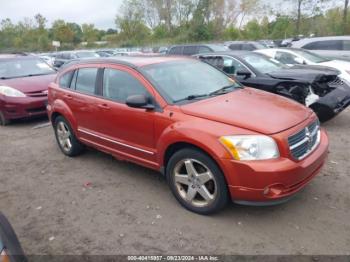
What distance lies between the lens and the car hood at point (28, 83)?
8.11 m

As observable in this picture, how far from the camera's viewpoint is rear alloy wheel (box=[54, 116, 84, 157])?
220 inches

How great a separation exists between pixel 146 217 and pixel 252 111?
1.67m

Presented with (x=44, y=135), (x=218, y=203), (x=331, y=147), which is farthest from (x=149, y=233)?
(x=44, y=135)

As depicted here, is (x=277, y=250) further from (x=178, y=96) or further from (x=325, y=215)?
(x=178, y=96)

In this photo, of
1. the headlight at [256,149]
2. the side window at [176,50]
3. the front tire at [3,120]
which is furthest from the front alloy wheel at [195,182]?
the side window at [176,50]

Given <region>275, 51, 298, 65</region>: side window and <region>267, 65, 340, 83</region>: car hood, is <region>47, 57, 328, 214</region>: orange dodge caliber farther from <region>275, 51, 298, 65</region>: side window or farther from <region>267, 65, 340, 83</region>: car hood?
<region>275, 51, 298, 65</region>: side window

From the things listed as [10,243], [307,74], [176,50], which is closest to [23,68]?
[307,74]

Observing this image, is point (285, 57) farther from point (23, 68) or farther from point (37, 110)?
point (23, 68)

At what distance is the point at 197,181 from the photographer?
3623 mm

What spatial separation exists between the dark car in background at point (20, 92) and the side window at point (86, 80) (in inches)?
131

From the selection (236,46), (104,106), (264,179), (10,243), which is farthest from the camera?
(236,46)

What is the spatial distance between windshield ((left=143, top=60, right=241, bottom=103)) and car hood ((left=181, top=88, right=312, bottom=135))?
252 millimetres

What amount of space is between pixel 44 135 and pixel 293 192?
5.69 meters

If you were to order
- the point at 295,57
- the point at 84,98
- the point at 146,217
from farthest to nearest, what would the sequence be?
the point at 295,57
the point at 84,98
the point at 146,217
